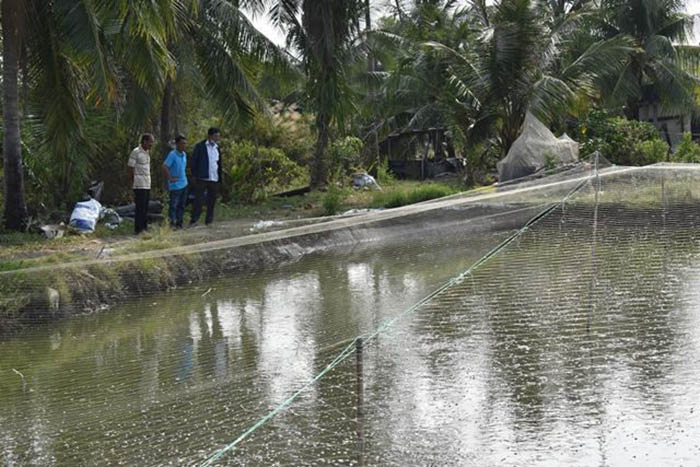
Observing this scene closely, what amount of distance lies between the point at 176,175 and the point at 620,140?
10416 millimetres

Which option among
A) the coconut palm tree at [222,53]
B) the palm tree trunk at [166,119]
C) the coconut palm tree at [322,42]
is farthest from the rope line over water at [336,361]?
the palm tree trunk at [166,119]

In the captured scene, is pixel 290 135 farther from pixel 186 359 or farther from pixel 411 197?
pixel 186 359

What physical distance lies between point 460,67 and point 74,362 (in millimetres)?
12006

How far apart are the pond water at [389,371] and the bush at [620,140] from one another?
830cm

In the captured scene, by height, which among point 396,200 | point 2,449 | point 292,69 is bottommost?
point 2,449

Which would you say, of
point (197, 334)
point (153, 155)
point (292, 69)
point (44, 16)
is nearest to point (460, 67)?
point (292, 69)

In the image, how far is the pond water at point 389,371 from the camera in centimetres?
473

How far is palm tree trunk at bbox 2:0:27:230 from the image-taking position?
10703 millimetres

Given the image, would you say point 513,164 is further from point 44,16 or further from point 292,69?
point 44,16

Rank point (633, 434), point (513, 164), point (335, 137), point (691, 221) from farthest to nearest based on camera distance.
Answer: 1. point (335, 137)
2. point (513, 164)
3. point (691, 221)
4. point (633, 434)

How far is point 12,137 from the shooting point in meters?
11.1

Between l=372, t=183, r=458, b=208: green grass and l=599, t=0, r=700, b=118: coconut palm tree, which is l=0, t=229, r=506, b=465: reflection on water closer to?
l=372, t=183, r=458, b=208: green grass

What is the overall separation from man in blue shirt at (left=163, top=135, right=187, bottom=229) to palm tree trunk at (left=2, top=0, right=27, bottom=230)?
1.77 m

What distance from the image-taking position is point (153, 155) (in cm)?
Answer: 1463
